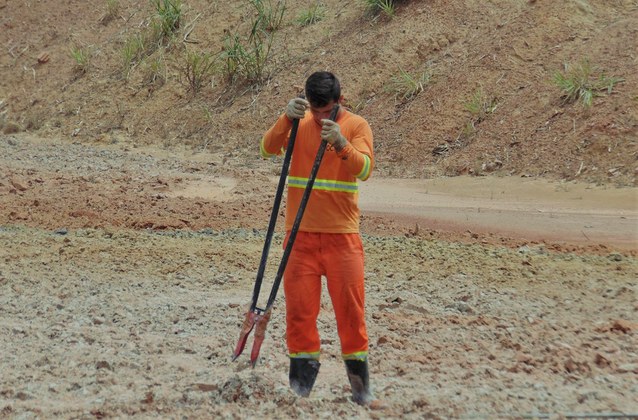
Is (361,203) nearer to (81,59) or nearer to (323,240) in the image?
(323,240)

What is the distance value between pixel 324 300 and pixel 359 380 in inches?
103

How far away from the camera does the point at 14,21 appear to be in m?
22.0

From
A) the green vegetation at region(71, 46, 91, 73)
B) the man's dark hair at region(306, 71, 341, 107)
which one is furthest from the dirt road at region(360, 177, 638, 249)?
the green vegetation at region(71, 46, 91, 73)

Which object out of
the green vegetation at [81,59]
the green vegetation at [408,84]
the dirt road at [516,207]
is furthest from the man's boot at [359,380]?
the green vegetation at [81,59]

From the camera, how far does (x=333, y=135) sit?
4.85m

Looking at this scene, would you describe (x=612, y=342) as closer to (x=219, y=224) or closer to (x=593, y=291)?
(x=593, y=291)

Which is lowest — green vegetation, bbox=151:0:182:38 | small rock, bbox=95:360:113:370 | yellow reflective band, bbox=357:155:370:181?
small rock, bbox=95:360:113:370

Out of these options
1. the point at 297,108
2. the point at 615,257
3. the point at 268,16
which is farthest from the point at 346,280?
the point at 268,16

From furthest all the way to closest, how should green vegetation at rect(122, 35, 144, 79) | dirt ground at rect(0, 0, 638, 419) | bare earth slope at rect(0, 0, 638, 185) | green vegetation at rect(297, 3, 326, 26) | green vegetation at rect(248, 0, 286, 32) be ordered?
green vegetation at rect(122, 35, 144, 79), green vegetation at rect(297, 3, 326, 26), green vegetation at rect(248, 0, 286, 32), bare earth slope at rect(0, 0, 638, 185), dirt ground at rect(0, 0, 638, 419)

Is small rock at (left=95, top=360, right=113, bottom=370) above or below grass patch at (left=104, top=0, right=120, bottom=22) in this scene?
below

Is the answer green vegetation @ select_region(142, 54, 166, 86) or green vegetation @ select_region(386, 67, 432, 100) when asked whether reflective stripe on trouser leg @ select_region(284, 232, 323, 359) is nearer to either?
green vegetation @ select_region(386, 67, 432, 100)

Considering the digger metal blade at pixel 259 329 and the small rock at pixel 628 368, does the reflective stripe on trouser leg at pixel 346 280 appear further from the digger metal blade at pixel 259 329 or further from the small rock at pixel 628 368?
the small rock at pixel 628 368

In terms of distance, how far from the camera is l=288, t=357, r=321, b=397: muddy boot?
17.1ft

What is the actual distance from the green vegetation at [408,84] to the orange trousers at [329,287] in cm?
1078
